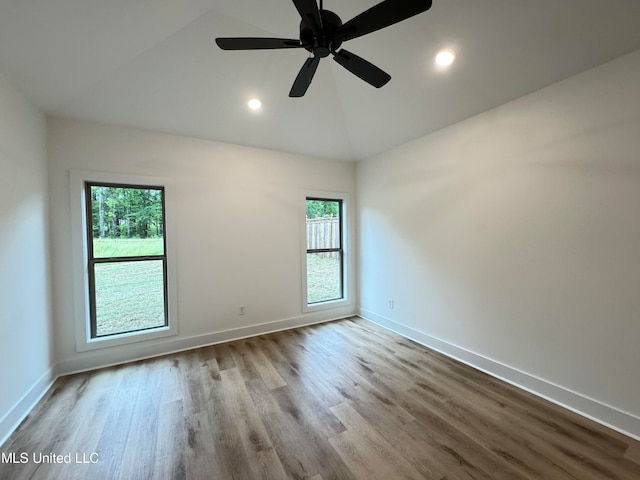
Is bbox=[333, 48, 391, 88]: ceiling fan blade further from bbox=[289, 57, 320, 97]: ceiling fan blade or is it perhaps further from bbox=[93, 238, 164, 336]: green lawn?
bbox=[93, 238, 164, 336]: green lawn

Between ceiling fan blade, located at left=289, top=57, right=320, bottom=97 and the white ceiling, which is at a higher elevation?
the white ceiling

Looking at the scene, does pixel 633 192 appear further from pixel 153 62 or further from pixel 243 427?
pixel 153 62

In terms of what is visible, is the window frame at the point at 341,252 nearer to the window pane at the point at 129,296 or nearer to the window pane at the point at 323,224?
the window pane at the point at 323,224

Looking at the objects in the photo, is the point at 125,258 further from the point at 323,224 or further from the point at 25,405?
the point at 323,224

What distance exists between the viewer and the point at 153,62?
2332 mm

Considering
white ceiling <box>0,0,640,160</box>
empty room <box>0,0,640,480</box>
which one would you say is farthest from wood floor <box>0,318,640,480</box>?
white ceiling <box>0,0,640,160</box>

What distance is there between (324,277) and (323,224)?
926 millimetres

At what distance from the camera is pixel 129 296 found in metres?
3.03

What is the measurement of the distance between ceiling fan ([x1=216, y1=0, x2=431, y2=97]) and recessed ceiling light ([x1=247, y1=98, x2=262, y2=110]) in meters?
1.40

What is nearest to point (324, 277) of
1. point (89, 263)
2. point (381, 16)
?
point (89, 263)

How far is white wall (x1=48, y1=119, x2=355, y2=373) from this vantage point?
2.67 meters

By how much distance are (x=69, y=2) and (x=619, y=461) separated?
15.3 feet

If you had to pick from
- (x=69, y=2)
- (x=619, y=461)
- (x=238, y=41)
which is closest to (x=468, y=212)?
(x=619, y=461)

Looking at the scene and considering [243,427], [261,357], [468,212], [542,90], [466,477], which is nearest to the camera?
[466,477]
